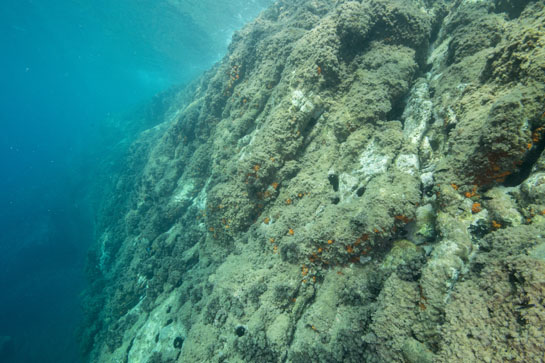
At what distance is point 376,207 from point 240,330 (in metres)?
4.26

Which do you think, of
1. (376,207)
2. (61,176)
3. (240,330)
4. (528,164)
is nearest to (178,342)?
(240,330)

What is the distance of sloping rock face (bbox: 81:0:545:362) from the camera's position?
2811mm

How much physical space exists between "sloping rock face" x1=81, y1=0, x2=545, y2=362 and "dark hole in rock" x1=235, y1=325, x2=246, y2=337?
0.03 meters

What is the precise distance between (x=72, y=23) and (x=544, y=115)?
61496mm

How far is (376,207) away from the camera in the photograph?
13.5 feet

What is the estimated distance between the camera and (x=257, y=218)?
24.4 feet

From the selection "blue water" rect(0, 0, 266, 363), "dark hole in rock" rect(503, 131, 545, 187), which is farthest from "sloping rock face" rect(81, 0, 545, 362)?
"blue water" rect(0, 0, 266, 363)

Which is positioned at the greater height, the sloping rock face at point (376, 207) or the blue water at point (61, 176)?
the blue water at point (61, 176)

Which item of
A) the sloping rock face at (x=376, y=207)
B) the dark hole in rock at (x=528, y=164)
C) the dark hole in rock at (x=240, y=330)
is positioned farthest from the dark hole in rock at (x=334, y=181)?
the dark hole in rock at (x=240, y=330)

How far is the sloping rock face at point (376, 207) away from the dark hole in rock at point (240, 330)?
3 centimetres

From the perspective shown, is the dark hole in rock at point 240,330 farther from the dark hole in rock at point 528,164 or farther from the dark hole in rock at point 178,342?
the dark hole in rock at point 528,164

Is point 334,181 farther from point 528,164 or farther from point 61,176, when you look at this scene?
point 61,176

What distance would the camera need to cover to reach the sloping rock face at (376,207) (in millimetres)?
2811

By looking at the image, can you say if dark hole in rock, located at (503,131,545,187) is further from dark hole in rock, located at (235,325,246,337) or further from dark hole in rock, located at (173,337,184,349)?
dark hole in rock, located at (173,337,184,349)
